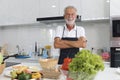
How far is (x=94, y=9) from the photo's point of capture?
285 cm

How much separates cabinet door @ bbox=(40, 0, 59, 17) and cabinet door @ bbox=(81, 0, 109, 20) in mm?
465

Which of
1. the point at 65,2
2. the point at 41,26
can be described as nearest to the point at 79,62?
the point at 65,2

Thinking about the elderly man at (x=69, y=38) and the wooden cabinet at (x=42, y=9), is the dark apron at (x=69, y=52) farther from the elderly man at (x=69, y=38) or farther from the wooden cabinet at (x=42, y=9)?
the wooden cabinet at (x=42, y=9)

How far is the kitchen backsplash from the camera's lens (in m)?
3.11

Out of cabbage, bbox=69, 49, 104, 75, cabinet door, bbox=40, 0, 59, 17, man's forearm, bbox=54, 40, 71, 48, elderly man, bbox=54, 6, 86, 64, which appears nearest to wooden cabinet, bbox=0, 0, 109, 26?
cabinet door, bbox=40, 0, 59, 17

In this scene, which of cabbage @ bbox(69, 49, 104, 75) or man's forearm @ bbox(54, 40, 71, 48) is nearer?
cabbage @ bbox(69, 49, 104, 75)

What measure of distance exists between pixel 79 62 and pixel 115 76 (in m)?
0.54

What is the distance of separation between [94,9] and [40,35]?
1.24 meters

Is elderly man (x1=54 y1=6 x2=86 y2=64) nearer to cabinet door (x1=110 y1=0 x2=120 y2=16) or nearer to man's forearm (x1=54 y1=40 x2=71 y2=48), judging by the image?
man's forearm (x1=54 y1=40 x2=71 y2=48)

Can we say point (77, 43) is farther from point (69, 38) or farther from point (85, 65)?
point (85, 65)

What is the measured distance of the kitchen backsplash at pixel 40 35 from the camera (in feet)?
10.2

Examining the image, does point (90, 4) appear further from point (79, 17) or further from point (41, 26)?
point (41, 26)

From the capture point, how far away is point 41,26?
359cm

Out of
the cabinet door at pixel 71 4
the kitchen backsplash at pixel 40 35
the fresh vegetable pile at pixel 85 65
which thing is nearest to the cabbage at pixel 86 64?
the fresh vegetable pile at pixel 85 65
